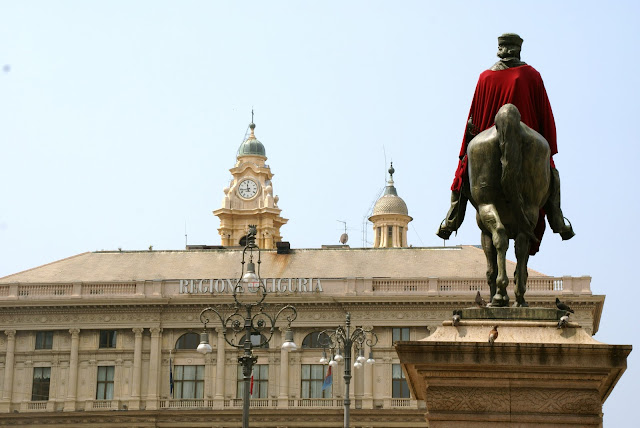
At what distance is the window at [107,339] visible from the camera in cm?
7688

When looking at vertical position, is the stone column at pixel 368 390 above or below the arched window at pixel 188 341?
below

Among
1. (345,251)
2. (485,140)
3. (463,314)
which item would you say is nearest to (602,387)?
(463,314)

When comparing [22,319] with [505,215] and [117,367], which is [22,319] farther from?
[505,215]

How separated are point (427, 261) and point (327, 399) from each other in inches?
421

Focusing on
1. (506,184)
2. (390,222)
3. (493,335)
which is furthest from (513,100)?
(390,222)

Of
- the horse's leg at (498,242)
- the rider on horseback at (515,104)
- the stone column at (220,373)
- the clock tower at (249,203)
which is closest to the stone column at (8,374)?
the stone column at (220,373)

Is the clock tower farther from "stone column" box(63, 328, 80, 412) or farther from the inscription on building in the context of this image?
"stone column" box(63, 328, 80, 412)

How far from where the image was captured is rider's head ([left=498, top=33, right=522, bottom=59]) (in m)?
12.9

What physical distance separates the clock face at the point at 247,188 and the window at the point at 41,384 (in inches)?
1530

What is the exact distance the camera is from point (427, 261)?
3140 inches

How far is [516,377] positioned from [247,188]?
4056 inches

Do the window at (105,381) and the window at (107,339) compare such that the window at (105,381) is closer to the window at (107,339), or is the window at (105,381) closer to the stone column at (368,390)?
the window at (107,339)

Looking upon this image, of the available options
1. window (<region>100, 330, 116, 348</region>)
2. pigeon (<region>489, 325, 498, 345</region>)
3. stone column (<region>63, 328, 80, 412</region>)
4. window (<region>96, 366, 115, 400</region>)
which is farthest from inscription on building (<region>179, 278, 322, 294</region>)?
pigeon (<region>489, 325, 498, 345</region>)

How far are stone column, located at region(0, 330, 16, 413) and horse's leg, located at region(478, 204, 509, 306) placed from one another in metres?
67.6
